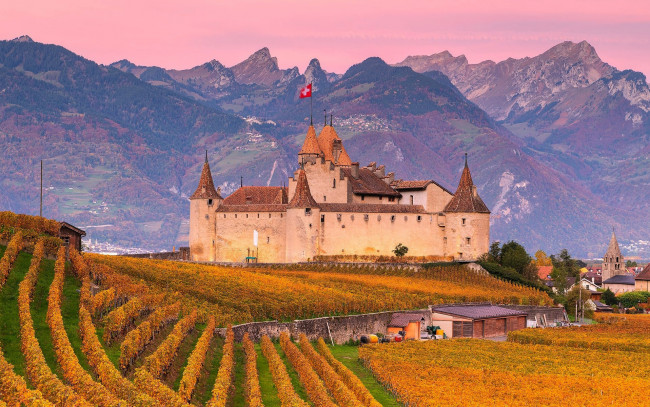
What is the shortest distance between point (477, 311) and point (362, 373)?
27474 millimetres

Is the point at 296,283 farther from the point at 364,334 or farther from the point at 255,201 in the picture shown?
the point at 255,201

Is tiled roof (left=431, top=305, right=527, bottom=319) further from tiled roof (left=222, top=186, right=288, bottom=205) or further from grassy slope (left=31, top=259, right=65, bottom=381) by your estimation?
grassy slope (left=31, top=259, right=65, bottom=381)

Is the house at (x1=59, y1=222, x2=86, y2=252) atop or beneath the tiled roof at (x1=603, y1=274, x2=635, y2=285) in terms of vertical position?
atop

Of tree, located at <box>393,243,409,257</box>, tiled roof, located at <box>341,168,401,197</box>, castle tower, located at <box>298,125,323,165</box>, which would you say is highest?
castle tower, located at <box>298,125,323,165</box>

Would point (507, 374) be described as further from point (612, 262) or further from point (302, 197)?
point (612, 262)

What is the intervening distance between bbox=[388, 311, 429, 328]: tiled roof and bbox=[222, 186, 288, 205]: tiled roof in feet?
98.6

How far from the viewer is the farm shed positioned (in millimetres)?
72062

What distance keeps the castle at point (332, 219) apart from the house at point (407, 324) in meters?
22.8

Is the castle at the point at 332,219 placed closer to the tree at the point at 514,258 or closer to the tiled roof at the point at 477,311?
the tree at the point at 514,258

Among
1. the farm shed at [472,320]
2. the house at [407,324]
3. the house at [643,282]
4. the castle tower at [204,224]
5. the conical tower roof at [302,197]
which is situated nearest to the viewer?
the house at [407,324]

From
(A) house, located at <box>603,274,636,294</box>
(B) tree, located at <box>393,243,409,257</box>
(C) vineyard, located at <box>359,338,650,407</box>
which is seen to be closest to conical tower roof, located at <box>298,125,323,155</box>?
(B) tree, located at <box>393,243,409,257</box>

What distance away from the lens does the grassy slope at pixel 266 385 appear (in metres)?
38.0

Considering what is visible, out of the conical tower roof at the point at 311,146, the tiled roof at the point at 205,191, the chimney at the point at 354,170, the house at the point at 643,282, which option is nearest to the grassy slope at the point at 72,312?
the tiled roof at the point at 205,191

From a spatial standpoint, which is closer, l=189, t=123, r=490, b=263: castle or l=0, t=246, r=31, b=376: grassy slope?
l=0, t=246, r=31, b=376: grassy slope
